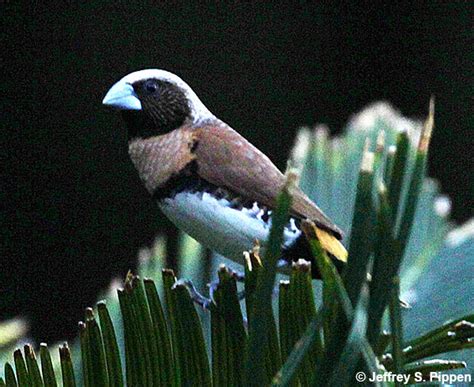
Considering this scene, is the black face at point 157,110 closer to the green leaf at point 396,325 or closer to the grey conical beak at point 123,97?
the grey conical beak at point 123,97

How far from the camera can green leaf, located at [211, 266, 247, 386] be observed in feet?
2.16

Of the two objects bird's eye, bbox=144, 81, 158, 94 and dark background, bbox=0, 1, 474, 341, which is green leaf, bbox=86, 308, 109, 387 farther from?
dark background, bbox=0, 1, 474, 341

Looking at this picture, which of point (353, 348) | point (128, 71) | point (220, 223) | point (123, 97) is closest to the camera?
point (353, 348)

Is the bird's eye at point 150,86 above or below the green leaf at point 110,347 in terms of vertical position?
above

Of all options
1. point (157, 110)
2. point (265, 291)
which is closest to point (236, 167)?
point (157, 110)

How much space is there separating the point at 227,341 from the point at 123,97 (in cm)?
57

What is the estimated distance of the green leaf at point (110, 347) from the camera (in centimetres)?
68

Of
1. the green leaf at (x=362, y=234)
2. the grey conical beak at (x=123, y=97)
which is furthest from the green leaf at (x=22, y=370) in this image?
the grey conical beak at (x=123, y=97)

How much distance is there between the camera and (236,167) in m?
1.11

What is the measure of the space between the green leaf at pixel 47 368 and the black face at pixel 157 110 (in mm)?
551

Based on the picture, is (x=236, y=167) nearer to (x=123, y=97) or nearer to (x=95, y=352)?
(x=123, y=97)

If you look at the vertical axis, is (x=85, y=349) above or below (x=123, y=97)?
below

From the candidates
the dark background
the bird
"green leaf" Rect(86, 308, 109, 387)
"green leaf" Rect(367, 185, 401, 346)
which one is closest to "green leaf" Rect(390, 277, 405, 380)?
"green leaf" Rect(367, 185, 401, 346)

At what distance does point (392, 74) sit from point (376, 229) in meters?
2.87
